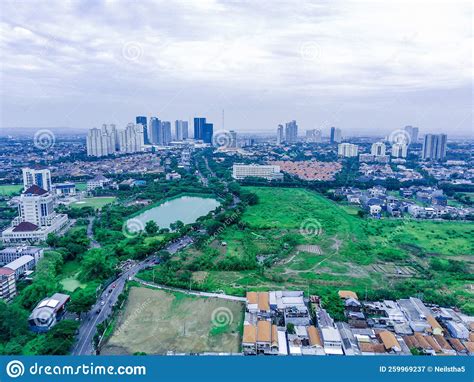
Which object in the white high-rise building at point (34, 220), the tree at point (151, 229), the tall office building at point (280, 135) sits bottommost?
the tree at point (151, 229)

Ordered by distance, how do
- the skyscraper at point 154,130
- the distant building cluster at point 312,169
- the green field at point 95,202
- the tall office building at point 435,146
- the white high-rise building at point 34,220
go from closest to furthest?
the white high-rise building at point 34,220, the green field at point 95,202, the distant building cluster at point 312,169, the tall office building at point 435,146, the skyscraper at point 154,130

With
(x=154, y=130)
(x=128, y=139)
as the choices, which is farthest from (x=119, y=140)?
(x=154, y=130)

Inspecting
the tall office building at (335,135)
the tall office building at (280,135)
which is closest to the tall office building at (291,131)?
the tall office building at (280,135)

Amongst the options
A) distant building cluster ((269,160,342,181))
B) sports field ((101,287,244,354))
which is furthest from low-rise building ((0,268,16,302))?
distant building cluster ((269,160,342,181))

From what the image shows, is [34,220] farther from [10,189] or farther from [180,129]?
[180,129]

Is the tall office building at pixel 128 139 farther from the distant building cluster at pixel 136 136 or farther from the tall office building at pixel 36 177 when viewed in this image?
the tall office building at pixel 36 177
